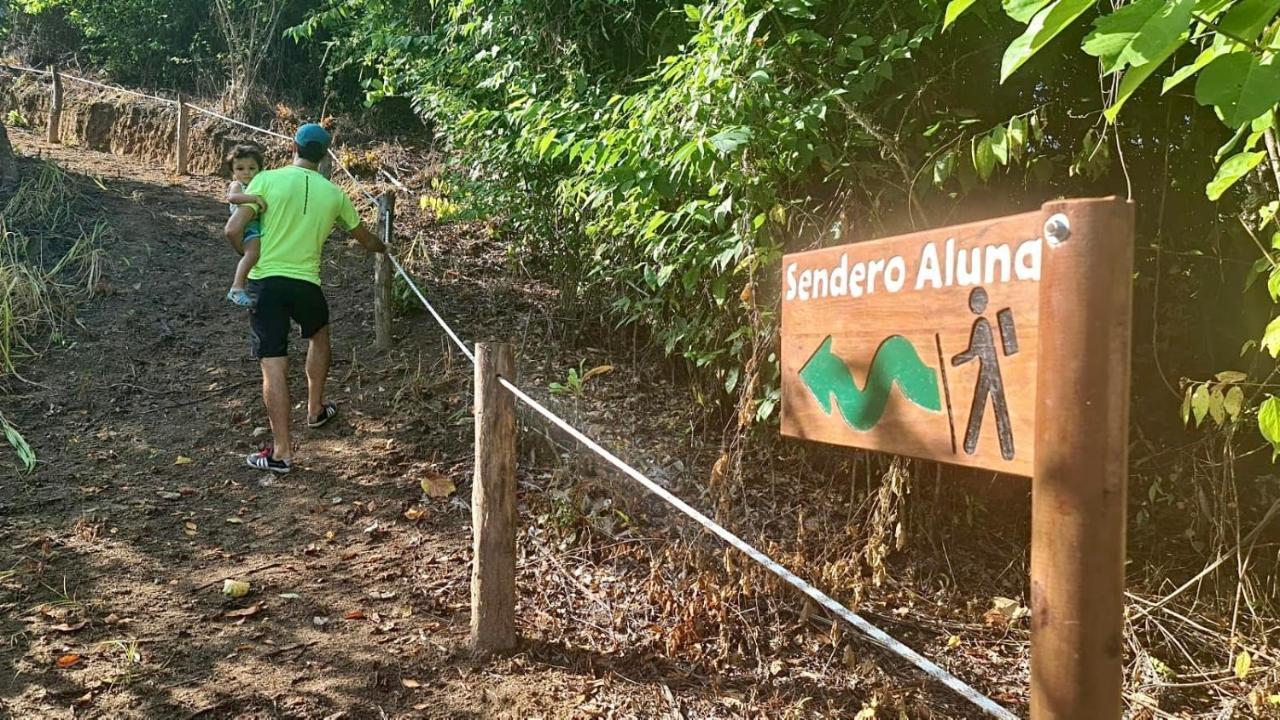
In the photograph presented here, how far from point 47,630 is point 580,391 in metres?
2.84

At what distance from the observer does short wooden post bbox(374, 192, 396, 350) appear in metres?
6.18

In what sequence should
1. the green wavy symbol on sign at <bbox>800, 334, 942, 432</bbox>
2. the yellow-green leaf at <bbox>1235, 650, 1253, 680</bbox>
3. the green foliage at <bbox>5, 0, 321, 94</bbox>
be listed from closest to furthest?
the green wavy symbol on sign at <bbox>800, 334, 942, 432</bbox> → the yellow-green leaf at <bbox>1235, 650, 1253, 680</bbox> → the green foliage at <bbox>5, 0, 321, 94</bbox>

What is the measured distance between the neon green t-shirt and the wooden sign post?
151 inches

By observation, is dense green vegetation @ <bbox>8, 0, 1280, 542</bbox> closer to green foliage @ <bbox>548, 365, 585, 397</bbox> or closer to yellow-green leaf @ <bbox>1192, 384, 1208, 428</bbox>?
yellow-green leaf @ <bbox>1192, 384, 1208, 428</bbox>

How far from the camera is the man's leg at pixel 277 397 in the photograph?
459 centimetres

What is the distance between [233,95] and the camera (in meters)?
12.6

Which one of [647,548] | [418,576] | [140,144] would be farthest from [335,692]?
[140,144]

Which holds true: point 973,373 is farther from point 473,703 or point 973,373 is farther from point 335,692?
point 335,692

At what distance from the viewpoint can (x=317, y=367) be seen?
5.01 metres

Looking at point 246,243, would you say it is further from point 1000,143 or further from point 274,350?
point 1000,143

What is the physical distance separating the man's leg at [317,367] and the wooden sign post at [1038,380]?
13.2 feet

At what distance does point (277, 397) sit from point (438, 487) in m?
1.09

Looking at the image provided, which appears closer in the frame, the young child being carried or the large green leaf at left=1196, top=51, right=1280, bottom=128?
the large green leaf at left=1196, top=51, right=1280, bottom=128

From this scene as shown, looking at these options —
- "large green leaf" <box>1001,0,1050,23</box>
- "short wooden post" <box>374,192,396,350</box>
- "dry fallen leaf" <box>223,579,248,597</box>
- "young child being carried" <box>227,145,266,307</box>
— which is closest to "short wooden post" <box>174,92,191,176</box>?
"short wooden post" <box>374,192,396,350</box>
